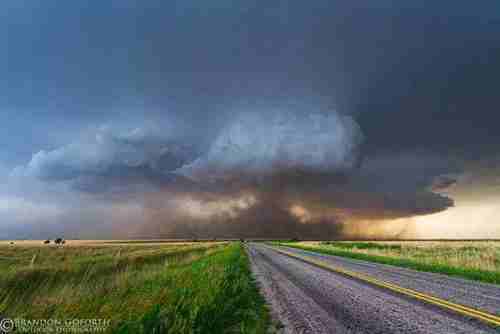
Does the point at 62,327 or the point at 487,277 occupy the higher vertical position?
the point at 62,327

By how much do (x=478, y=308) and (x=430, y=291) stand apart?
2.46m

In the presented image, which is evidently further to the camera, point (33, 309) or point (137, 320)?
point (33, 309)

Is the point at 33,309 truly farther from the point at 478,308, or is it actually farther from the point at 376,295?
the point at 478,308

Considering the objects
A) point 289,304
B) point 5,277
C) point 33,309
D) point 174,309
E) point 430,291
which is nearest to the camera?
point 33,309

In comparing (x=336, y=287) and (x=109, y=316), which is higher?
(x=109, y=316)

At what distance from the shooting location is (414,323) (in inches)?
223

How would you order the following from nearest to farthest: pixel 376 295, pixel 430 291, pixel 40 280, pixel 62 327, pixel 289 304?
pixel 62 327 < pixel 289 304 < pixel 376 295 < pixel 430 291 < pixel 40 280

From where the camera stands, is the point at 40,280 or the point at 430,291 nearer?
the point at 430,291

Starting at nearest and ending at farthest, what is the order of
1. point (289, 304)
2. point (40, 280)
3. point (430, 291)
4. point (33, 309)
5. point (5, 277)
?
point (33, 309) → point (289, 304) → point (430, 291) → point (5, 277) → point (40, 280)

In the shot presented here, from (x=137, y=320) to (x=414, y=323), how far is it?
5444mm

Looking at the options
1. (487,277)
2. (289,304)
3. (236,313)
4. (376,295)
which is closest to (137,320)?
(236,313)

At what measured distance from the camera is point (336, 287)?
33.2 ft

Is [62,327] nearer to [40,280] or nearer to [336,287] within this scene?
[336,287]

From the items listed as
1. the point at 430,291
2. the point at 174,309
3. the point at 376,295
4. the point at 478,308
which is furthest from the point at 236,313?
the point at 430,291
